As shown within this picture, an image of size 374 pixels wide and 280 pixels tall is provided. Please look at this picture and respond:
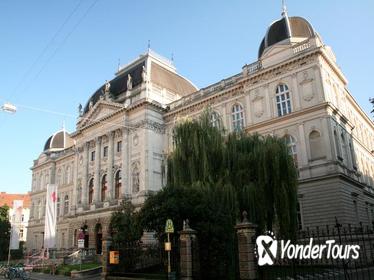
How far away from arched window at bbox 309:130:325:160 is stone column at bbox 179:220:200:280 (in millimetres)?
16206

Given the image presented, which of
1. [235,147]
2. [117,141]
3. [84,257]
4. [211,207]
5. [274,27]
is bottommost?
[84,257]

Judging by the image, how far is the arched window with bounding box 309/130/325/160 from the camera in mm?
29328

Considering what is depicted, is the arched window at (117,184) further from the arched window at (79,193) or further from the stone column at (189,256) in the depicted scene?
the stone column at (189,256)

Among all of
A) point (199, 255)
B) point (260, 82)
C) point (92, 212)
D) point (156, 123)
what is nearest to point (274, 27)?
point (260, 82)

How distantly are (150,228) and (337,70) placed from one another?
22.9m

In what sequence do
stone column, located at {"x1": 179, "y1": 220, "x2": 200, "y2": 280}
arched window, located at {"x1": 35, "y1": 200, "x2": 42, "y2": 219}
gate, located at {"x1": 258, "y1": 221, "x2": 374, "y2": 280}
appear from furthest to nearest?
arched window, located at {"x1": 35, "y1": 200, "x2": 42, "y2": 219} < stone column, located at {"x1": 179, "y1": 220, "x2": 200, "y2": 280} < gate, located at {"x1": 258, "y1": 221, "x2": 374, "y2": 280}

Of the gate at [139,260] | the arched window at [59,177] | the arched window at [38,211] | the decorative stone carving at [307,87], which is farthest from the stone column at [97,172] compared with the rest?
the decorative stone carving at [307,87]

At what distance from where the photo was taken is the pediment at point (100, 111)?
46056 millimetres

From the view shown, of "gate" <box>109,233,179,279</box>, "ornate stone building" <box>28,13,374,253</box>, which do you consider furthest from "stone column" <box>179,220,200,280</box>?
"ornate stone building" <box>28,13,374,253</box>

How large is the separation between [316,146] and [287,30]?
37.5ft

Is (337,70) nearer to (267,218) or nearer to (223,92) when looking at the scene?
(223,92)

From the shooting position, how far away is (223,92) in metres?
37.8

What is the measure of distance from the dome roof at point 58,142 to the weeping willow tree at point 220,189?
153ft

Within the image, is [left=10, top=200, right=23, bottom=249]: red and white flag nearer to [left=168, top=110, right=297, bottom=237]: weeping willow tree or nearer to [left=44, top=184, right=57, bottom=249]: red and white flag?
[left=44, top=184, right=57, bottom=249]: red and white flag
